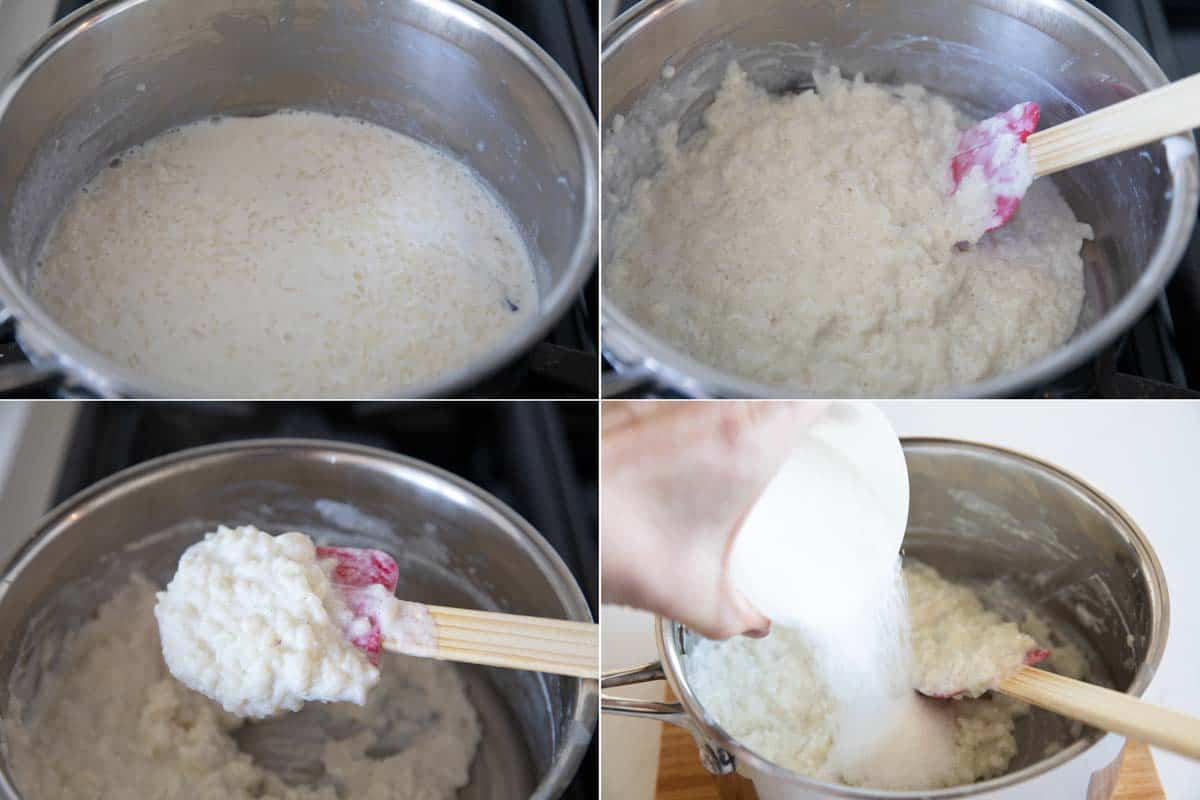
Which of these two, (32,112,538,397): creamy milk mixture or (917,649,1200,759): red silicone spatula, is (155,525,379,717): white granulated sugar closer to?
(32,112,538,397): creamy milk mixture

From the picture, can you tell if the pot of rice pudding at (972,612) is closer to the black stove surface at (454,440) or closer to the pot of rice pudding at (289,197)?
the black stove surface at (454,440)

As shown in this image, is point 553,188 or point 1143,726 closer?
point 1143,726

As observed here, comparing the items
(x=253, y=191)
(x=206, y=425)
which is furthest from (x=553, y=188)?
(x=206, y=425)

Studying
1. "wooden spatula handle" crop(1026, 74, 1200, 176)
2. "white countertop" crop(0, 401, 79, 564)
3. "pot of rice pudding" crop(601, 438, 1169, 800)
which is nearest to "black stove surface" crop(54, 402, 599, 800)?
"white countertop" crop(0, 401, 79, 564)

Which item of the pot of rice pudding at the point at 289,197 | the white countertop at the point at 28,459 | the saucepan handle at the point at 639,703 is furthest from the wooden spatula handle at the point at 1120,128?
the white countertop at the point at 28,459

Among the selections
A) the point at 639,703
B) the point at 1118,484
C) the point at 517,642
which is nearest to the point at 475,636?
the point at 517,642

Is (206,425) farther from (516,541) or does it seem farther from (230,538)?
(516,541)
